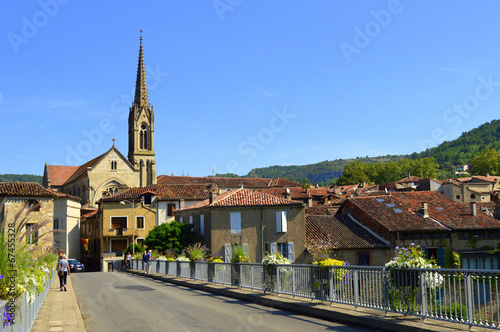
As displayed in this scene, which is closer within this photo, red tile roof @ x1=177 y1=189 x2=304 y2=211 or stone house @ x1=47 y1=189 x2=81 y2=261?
red tile roof @ x1=177 y1=189 x2=304 y2=211

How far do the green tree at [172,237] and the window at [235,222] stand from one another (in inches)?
199

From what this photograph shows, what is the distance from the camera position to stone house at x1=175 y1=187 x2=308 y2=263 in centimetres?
4344

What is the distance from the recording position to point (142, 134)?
10000 cm

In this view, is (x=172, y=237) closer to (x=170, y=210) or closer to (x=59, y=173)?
(x=170, y=210)

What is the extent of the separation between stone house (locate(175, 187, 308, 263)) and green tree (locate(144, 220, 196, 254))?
82.2 inches

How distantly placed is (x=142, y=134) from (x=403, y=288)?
93615mm

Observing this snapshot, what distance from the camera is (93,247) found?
215ft

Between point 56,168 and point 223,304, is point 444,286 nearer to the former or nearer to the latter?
point 223,304

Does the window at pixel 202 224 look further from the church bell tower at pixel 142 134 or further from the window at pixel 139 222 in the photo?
the church bell tower at pixel 142 134

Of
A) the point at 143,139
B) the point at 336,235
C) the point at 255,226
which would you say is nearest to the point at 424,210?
the point at 336,235

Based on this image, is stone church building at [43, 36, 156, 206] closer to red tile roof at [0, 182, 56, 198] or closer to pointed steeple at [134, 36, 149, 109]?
pointed steeple at [134, 36, 149, 109]

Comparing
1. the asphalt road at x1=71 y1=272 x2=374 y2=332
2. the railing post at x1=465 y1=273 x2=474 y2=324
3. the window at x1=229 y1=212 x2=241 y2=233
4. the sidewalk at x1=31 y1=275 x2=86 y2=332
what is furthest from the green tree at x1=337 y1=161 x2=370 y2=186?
the railing post at x1=465 y1=273 x2=474 y2=324

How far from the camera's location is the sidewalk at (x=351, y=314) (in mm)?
8756

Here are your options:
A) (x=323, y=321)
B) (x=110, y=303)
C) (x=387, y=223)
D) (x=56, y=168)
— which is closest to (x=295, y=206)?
(x=387, y=223)
